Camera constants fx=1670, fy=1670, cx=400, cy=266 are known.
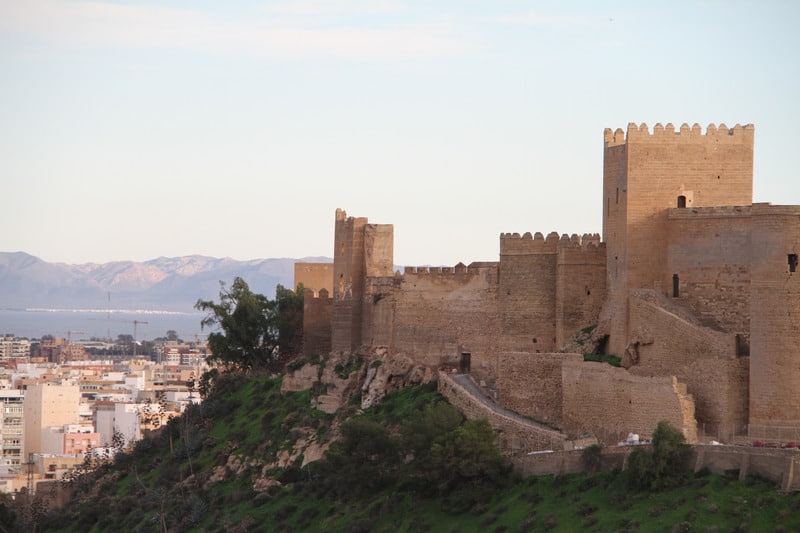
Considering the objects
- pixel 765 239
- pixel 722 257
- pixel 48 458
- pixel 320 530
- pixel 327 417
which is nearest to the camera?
pixel 765 239

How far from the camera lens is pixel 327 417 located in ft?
183

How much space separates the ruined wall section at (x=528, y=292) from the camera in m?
50.0

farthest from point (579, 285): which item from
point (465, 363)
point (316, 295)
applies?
point (316, 295)

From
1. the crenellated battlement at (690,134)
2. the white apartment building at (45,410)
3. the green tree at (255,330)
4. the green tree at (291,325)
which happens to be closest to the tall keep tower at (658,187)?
the crenellated battlement at (690,134)

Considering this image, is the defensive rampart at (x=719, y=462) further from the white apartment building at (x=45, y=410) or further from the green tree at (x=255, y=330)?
the white apartment building at (x=45, y=410)

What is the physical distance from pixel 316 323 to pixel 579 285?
14.2 m

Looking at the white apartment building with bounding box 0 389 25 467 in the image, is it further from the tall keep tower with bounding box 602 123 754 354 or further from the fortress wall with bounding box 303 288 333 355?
the tall keep tower with bounding box 602 123 754 354

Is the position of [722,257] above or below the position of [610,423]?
above

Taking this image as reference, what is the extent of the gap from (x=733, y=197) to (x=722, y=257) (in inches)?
123

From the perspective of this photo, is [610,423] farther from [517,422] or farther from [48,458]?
[48,458]

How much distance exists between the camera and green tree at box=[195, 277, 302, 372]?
6430 centimetres

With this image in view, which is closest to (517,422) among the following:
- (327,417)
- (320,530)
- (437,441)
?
(437,441)

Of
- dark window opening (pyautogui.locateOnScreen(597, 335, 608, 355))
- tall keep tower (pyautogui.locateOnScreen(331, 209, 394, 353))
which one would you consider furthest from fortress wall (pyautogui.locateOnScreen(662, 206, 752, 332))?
tall keep tower (pyautogui.locateOnScreen(331, 209, 394, 353))

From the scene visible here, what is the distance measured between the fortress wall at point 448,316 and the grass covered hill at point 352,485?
190cm
